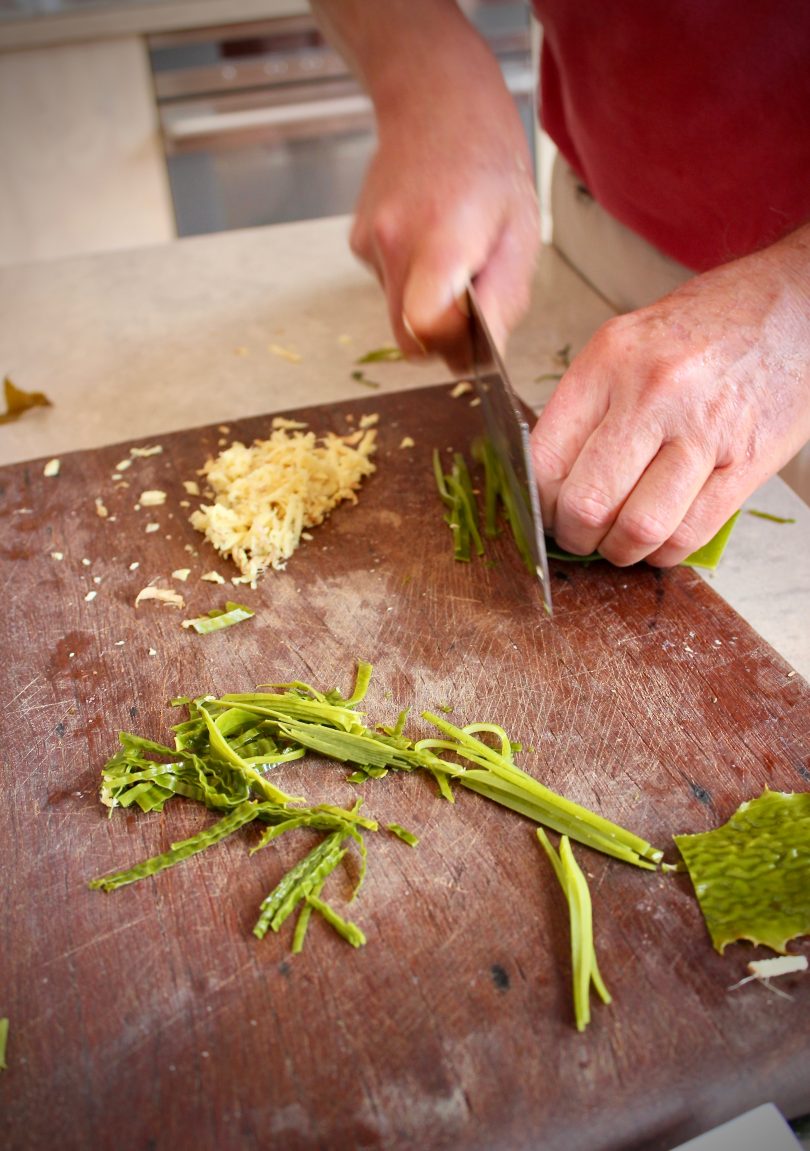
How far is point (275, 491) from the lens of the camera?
166cm

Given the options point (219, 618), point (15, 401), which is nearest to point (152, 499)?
point (219, 618)

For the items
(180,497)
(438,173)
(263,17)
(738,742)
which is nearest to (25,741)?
(180,497)

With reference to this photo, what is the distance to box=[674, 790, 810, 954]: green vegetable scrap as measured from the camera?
3.34 ft

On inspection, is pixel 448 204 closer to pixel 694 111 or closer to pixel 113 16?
pixel 694 111

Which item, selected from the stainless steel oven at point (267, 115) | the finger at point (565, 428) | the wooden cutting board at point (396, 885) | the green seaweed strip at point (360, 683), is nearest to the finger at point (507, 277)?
the finger at point (565, 428)

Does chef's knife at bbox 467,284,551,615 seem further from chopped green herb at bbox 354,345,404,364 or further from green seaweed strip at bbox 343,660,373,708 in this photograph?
chopped green herb at bbox 354,345,404,364

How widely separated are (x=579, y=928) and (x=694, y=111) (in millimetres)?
1264

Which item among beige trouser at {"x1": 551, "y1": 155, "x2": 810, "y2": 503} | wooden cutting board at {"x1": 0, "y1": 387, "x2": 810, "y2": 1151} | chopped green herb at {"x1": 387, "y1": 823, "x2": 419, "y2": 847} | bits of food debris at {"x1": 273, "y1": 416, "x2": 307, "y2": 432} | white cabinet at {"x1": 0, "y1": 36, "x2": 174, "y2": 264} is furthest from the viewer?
white cabinet at {"x1": 0, "y1": 36, "x2": 174, "y2": 264}

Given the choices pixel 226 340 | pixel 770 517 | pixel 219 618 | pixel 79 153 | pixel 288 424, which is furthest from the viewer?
pixel 79 153

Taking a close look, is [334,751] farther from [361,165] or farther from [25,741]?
[361,165]

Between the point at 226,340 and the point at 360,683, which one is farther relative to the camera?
the point at 226,340

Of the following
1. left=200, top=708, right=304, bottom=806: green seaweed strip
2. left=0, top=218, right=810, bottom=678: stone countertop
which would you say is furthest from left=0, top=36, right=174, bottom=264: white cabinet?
left=200, top=708, right=304, bottom=806: green seaweed strip

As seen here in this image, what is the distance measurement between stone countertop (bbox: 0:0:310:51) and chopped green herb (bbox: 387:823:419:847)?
11.5ft

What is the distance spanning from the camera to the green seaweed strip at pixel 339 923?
105 centimetres
